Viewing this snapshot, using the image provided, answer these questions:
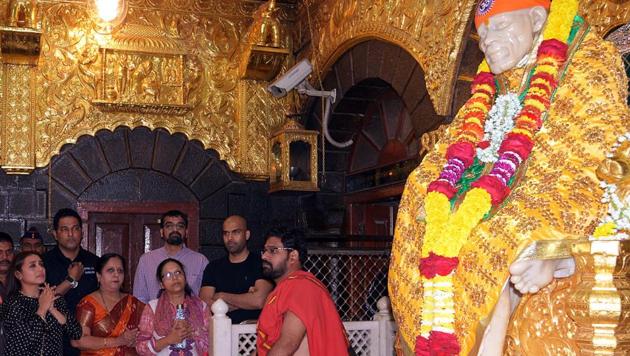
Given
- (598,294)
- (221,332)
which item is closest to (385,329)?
(221,332)

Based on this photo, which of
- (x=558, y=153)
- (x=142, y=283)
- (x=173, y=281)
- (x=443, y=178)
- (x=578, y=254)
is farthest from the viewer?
(x=142, y=283)

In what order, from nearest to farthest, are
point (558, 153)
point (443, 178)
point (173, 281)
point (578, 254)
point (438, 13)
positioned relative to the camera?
point (578, 254)
point (558, 153)
point (443, 178)
point (173, 281)
point (438, 13)

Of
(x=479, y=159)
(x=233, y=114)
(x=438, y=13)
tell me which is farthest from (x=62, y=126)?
(x=479, y=159)

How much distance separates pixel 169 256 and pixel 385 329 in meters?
2.05

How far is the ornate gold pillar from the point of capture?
24.9ft

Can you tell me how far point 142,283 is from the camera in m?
6.41

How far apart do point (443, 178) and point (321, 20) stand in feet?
16.8

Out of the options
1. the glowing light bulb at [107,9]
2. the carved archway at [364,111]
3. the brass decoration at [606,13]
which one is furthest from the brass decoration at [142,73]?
the brass decoration at [606,13]

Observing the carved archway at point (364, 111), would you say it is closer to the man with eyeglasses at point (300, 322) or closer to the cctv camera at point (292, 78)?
the cctv camera at point (292, 78)

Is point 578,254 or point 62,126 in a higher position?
point 62,126

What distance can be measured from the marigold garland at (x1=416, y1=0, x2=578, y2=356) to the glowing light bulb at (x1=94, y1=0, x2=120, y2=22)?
205 inches

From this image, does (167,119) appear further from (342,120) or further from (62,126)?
(342,120)

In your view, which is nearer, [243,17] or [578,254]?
[578,254]

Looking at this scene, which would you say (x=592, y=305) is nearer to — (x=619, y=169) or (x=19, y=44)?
(x=619, y=169)
